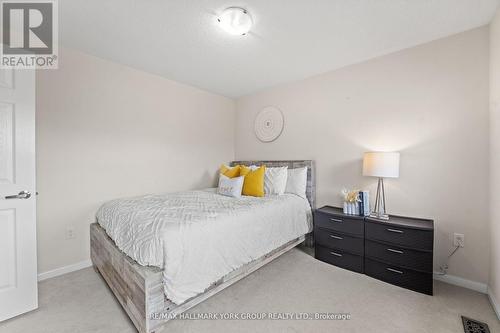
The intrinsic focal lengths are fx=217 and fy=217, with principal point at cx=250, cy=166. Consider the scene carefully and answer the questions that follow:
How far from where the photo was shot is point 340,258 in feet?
8.11

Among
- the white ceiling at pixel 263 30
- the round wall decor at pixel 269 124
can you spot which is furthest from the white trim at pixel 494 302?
the round wall decor at pixel 269 124

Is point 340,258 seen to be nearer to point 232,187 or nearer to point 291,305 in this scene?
point 291,305

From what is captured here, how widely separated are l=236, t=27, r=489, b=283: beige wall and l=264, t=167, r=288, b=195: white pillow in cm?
52

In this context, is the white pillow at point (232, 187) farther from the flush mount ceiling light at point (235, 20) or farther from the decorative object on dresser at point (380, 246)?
the flush mount ceiling light at point (235, 20)

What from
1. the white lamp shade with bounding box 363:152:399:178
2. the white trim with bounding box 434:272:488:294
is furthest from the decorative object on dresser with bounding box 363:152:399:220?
the white trim with bounding box 434:272:488:294

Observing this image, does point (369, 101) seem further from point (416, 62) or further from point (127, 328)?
point (127, 328)

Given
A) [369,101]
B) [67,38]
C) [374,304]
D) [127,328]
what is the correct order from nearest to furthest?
[127,328] < [374,304] < [67,38] < [369,101]

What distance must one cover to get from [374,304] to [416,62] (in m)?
2.45

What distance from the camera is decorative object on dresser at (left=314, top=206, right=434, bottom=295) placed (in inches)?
77.1

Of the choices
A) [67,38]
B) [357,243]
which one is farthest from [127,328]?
[67,38]

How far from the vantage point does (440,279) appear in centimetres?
219

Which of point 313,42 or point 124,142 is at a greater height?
point 313,42

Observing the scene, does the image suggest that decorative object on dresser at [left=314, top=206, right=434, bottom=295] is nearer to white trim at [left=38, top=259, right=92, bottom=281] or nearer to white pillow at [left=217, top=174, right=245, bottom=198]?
white pillow at [left=217, top=174, right=245, bottom=198]

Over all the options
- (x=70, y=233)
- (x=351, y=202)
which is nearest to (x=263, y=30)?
(x=351, y=202)
